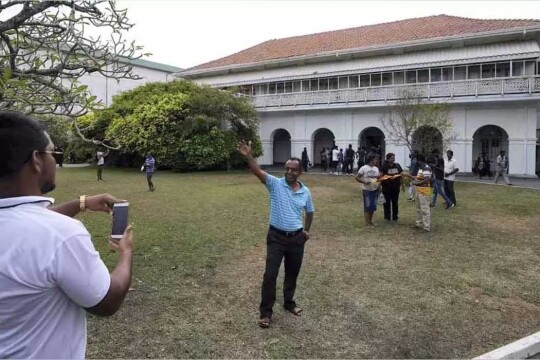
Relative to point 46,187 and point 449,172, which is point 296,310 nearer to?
point 46,187

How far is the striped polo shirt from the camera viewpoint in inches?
183

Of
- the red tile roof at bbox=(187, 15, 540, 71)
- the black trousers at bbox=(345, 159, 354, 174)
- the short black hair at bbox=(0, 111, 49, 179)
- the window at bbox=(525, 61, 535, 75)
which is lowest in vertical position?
the black trousers at bbox=(345, 159, 354, 174)

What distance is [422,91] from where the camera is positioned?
23859mm

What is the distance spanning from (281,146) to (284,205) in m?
29.2

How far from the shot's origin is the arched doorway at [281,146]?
110ft

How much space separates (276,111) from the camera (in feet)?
100

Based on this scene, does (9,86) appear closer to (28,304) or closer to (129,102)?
(28,304)

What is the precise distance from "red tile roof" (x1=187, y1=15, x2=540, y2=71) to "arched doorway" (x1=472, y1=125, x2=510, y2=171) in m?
5.41

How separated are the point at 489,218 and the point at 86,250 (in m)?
11.1

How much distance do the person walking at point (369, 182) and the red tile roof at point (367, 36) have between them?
59.7 feet

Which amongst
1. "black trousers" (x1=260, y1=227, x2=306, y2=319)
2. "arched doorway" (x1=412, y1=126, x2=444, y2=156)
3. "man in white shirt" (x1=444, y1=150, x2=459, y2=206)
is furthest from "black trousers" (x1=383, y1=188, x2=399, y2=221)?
"arched doorway" (x1=412, y1=126, x2=444, y2=156)

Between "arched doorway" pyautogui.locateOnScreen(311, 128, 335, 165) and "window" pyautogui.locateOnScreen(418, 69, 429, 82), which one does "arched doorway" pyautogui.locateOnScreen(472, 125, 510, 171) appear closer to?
"window" pyautogui.locateOnScreen(418, 69, 429, 82)

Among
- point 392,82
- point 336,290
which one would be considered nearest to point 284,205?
point 336,290

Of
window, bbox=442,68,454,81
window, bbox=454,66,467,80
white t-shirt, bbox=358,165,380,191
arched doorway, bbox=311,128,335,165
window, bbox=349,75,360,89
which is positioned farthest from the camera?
arched doorway, bbox=311,128,335,165
